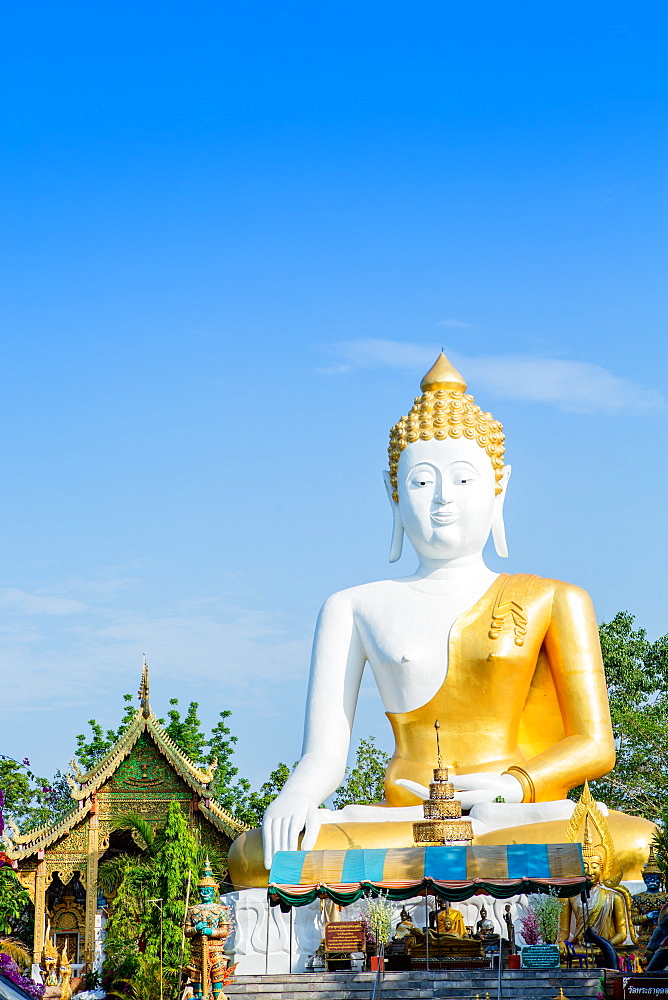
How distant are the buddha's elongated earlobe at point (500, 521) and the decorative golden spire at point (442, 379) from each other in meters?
1.31

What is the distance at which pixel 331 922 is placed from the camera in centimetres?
1519

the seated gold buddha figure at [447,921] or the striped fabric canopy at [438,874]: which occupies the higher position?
the striped fabric canopy at [438,874]

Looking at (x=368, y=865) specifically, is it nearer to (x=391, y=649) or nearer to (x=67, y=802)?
(x=391, y=649)

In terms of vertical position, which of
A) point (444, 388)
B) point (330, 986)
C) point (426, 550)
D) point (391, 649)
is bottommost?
point (330, 986)

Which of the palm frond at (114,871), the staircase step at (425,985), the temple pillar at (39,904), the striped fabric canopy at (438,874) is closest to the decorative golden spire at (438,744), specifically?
the striped fabric canopy at (438,874)

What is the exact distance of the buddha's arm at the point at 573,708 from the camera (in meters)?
16.0

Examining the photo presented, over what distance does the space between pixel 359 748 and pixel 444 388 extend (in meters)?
10.8

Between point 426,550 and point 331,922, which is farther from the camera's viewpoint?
point 426,550

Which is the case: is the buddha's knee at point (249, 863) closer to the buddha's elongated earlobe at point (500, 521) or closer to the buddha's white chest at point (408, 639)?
the buddha's white chest at point (408, 639)

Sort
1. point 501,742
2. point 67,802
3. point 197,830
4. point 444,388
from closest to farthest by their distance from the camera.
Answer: point 501,742 < point 444,388 < point 197,830 < point 67,802

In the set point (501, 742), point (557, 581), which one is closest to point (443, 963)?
point (501, 742)

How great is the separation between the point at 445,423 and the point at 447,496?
1.01 metres

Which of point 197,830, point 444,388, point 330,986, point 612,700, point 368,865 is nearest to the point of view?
point 330,986

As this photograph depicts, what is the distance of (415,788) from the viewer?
16.4 m
